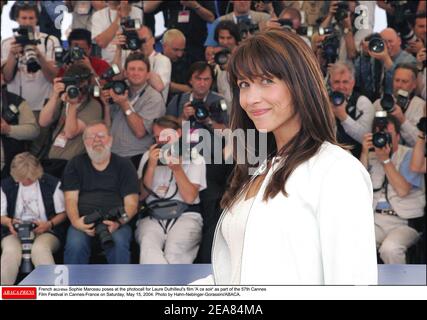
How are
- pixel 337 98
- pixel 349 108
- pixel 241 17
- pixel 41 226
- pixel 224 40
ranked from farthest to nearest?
1. pixel 241 17
2. pixel 224 40
3. pixel 349 108
4. pixel 337 98
5. pixel 41 226

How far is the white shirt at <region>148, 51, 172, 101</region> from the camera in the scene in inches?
191

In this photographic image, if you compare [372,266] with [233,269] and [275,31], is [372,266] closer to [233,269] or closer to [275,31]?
[233,269]

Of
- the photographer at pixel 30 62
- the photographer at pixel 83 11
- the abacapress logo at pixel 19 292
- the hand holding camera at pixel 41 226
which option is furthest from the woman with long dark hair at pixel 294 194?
the photographer at pixel 83 11

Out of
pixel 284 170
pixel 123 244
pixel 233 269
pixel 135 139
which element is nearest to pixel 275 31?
pixel 284 170

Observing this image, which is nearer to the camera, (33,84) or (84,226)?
(84,226)

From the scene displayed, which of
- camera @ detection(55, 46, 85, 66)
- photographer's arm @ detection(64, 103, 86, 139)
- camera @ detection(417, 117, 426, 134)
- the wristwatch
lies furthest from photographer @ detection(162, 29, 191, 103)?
camera @ detection(417, 117, 426, 134)

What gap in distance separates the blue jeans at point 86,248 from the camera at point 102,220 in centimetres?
5

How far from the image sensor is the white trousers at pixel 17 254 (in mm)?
4203

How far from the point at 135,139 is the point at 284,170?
3447 mm

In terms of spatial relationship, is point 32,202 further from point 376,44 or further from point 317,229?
point 317,229

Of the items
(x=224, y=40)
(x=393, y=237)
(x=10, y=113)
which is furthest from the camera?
(x=224, y=40)

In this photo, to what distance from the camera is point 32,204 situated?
4.39 m

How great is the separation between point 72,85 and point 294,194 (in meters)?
3.56

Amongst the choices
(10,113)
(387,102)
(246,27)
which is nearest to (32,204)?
(10,113)
